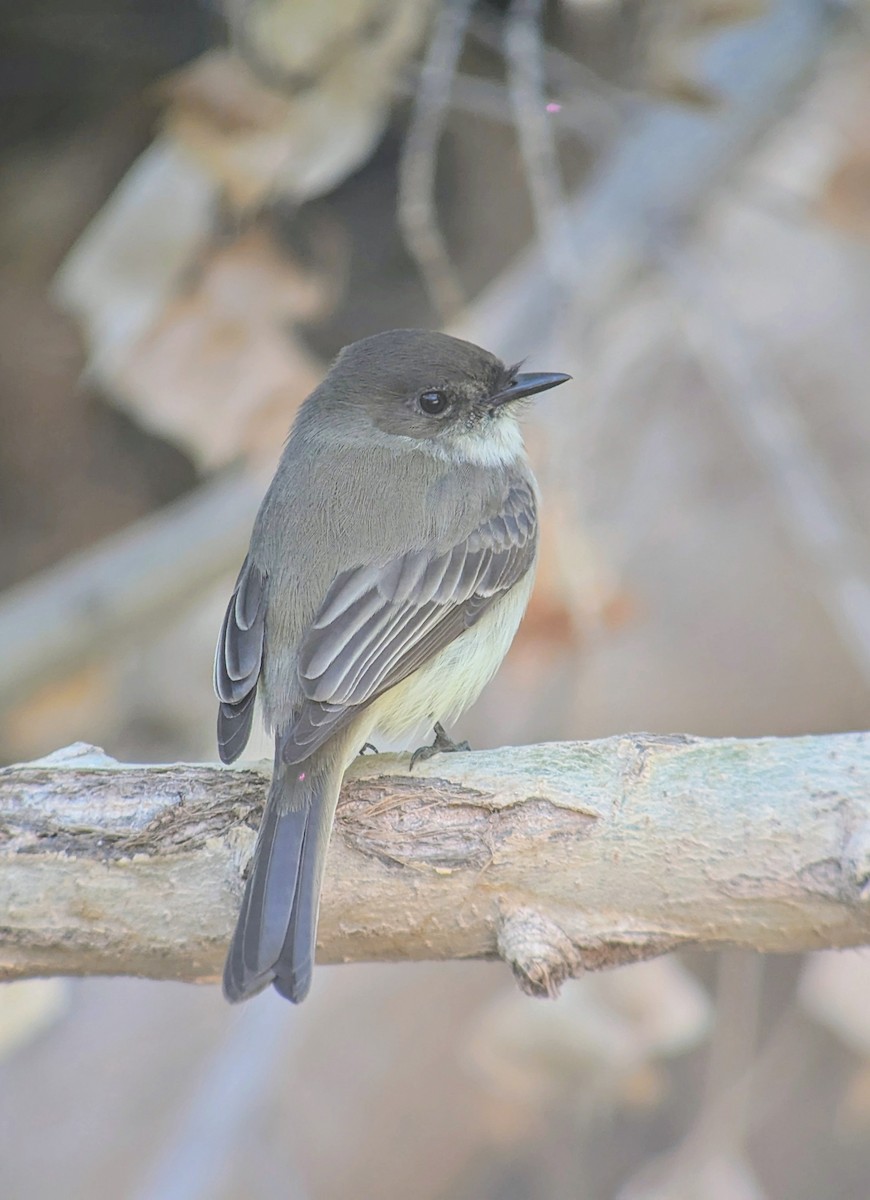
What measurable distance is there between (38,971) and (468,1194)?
3.42m

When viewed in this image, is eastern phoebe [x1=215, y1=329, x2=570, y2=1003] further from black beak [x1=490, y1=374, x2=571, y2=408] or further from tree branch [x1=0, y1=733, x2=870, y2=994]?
tree branch [x1=0, y1=733, x2=870, y2=994]

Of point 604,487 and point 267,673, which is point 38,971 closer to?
point 267,673

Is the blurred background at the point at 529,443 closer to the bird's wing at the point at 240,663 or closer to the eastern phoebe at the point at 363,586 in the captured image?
the eastern phoebe at the point at 363,586

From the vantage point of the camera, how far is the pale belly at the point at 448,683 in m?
3.26

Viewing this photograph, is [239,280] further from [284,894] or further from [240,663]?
[284,894]

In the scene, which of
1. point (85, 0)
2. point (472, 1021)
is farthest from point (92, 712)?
point (85, 0)

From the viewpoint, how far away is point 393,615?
3.17 metres

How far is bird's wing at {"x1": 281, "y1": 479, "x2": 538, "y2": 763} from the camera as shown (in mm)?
2922

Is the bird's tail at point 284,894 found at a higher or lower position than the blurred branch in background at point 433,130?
lower

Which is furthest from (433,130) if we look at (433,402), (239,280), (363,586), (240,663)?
(240,663)

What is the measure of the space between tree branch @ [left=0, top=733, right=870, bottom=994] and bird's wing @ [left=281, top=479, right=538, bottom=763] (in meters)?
0.24

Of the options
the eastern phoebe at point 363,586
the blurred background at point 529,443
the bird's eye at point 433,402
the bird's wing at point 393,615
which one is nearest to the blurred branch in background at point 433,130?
the blurred background at point 529,443

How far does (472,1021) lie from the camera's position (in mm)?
5469

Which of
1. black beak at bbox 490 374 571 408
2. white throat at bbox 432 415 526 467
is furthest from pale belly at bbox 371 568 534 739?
black beak at bbox 490 374 571 408
